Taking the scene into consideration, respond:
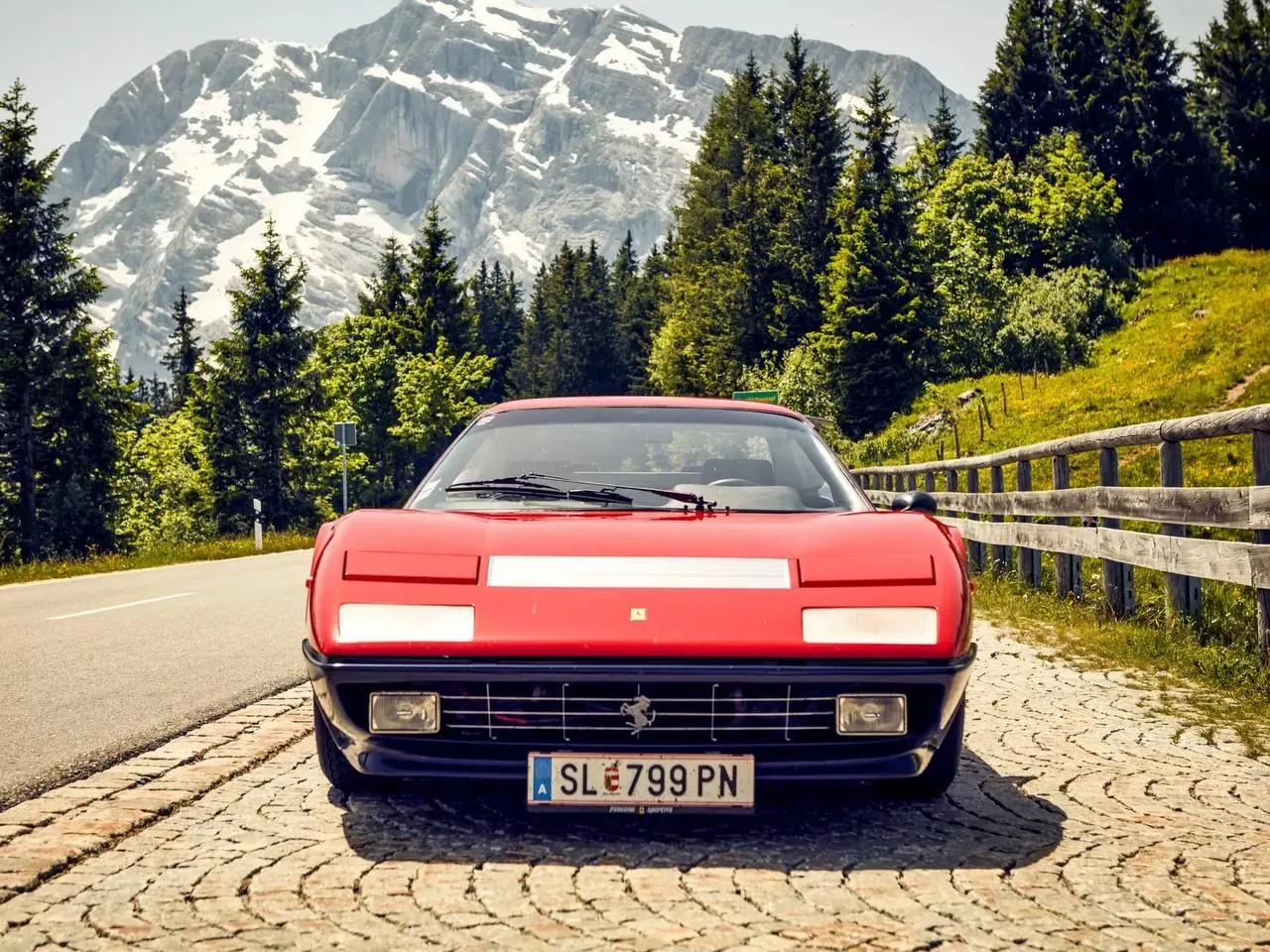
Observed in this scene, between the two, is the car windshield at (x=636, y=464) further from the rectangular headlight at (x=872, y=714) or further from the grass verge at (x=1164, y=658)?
the grass verge at (x=1164, y=658)

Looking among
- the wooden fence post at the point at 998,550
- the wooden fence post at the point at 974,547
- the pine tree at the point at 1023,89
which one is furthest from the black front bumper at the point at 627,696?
the pine tree at the point at 1023,89

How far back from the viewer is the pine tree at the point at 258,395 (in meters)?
53.6

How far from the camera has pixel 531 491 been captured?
176 inches

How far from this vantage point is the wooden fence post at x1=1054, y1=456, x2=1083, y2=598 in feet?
30.6

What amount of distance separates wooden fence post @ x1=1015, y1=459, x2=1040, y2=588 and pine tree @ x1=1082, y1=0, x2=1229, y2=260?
5900cm

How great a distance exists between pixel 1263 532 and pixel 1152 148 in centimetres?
6475

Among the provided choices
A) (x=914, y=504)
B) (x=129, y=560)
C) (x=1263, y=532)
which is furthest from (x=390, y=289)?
(x=914, y=504)

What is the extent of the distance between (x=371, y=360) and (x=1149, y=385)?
2032 inches

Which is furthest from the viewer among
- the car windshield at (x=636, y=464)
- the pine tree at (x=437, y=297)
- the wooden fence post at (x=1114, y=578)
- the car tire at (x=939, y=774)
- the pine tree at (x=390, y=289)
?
the pine tree at (x=390, y=289)

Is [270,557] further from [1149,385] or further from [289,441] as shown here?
[289,441]

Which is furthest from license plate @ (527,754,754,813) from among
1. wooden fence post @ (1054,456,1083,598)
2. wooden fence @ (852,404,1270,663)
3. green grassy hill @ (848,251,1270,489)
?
green grassy hill @ (848,251,1270,489)

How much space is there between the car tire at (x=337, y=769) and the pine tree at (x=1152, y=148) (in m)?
66.6

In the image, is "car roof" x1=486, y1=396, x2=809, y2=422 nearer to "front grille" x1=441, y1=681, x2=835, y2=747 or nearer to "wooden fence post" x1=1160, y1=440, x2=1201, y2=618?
"front grille" x1=441, y1=681, x2=835, y2=747

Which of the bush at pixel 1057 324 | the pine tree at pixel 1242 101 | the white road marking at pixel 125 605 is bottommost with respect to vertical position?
the white road marking at pixel 125 605
